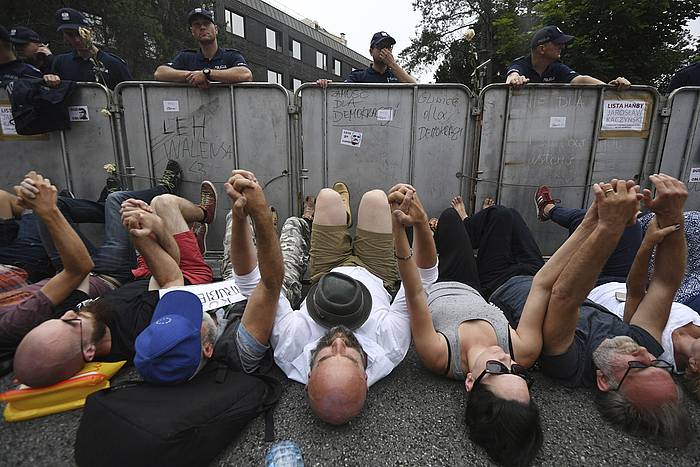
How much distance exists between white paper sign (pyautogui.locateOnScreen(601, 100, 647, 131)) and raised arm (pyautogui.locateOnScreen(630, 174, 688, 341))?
8.25 ft

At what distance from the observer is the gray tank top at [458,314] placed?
2131 millimetres

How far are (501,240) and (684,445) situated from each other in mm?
1822

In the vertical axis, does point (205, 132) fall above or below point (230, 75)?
below

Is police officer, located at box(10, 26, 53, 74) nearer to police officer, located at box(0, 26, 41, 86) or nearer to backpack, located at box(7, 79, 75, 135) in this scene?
police officer, located at box(0, 26, 41, 86)

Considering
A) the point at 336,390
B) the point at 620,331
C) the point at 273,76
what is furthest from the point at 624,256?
the point at 273,76

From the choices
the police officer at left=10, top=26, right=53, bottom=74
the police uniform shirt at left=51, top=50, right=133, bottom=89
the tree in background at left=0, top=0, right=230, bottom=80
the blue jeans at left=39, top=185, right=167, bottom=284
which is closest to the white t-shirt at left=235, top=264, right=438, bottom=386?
the blue jeans at left=39, top=185, right=167, bottom=284

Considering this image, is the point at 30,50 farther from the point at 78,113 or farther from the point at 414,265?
the point at 414,265

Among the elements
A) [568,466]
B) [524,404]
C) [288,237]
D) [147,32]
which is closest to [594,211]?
[524,404]

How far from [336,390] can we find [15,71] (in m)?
5.27

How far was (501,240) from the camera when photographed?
10.5 ft

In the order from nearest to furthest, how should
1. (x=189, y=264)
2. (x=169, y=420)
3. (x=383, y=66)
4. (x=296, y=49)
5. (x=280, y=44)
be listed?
(x=169, y=420), (x=189, y=264), (x=383, y=66), (x=280, y=44), (x=296, y=49)

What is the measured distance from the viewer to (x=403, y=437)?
1791mm

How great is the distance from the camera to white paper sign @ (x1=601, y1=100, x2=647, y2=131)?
3.88 m

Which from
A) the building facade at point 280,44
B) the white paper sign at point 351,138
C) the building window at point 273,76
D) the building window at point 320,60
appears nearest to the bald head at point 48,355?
the white paper sign at point 351,138
